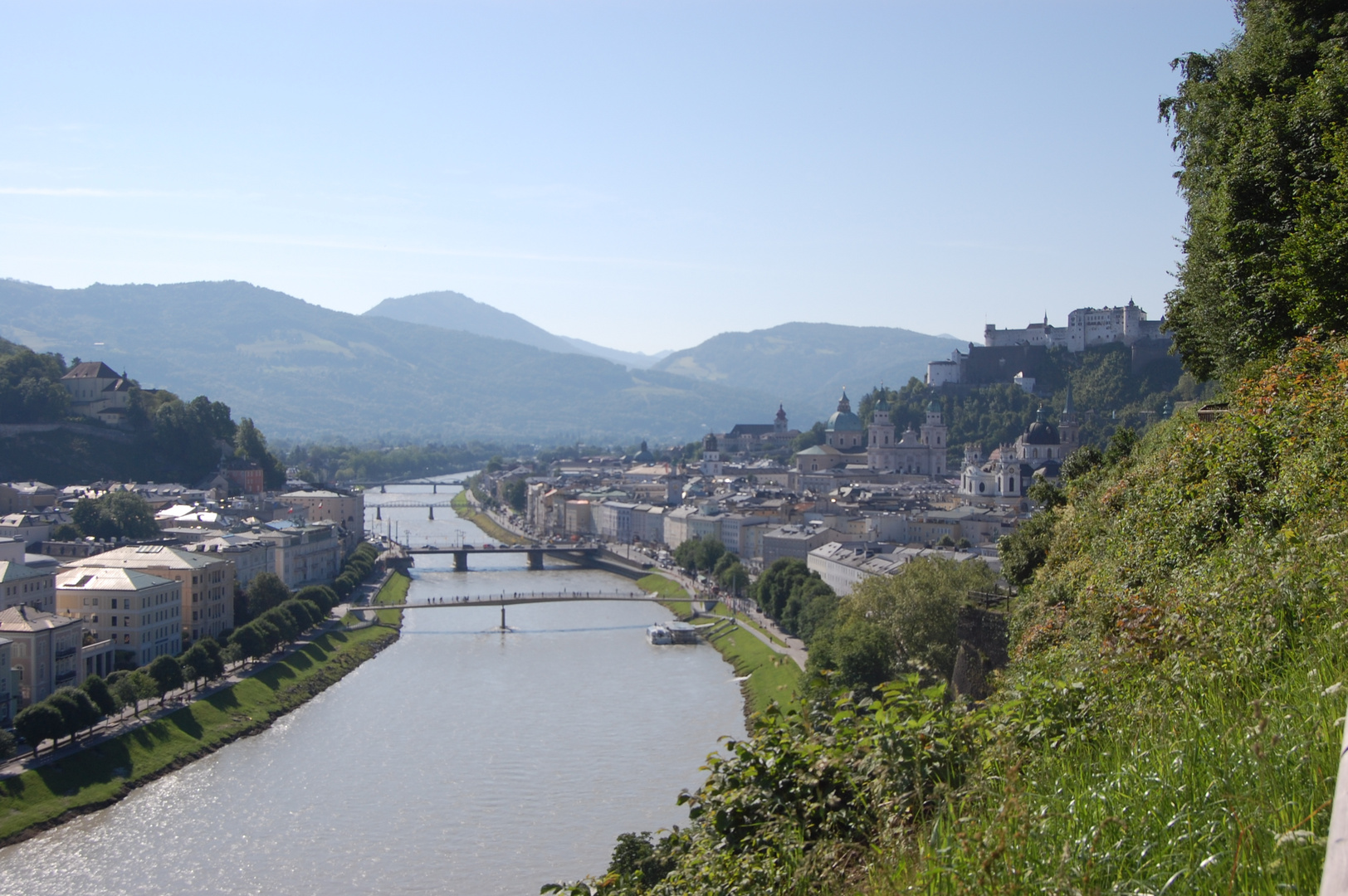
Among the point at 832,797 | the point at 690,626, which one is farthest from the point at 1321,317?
the point at 690,626

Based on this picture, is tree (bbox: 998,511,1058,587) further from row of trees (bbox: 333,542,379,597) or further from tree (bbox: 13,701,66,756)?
row of trees (bbox: 333,542,379,597)

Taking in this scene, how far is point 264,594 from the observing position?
99.0ft

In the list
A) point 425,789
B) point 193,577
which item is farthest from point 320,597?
point 425,789

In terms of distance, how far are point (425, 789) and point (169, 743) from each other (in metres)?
5.00

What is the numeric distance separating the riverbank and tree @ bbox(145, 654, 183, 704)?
62 centimetres

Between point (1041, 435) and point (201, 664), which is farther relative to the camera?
point (1041, 435)

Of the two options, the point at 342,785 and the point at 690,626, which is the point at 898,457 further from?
the point at 342,785

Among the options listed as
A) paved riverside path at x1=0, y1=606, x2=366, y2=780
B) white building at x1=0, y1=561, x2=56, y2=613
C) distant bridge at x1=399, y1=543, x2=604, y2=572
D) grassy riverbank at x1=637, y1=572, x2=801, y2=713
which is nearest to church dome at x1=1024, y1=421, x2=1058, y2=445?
distant bridge at x1=399, y1=543, x2=604, y2=572

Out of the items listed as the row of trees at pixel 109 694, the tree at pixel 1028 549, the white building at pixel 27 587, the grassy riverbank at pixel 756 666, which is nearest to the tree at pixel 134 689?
the row of trees at pixel 109 694

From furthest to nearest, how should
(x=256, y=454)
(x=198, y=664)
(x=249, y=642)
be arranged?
1. (x=256, y=454)
2. (x=249, y=642)
3. (x=198, y=664)

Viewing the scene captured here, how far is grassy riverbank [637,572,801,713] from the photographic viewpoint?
21.6 meters

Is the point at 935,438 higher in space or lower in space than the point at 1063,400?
lower

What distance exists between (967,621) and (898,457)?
176 feet

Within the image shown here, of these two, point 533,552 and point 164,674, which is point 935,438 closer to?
point 533,552
